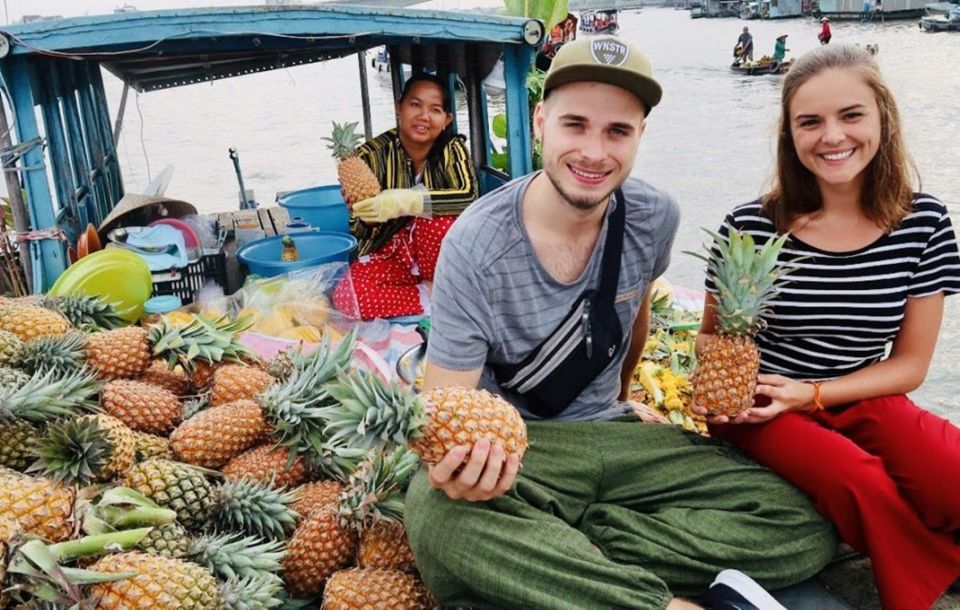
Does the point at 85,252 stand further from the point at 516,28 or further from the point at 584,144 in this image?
the point at 584,144

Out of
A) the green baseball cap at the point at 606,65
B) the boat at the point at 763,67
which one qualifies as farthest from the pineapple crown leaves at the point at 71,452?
the boat at the point at 763,67

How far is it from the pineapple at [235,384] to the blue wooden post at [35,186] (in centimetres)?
256

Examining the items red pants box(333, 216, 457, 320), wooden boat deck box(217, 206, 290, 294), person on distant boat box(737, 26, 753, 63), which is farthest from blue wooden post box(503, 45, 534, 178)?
person on distant boat box(737, 26, 753, 63)

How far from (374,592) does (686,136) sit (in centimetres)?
2004

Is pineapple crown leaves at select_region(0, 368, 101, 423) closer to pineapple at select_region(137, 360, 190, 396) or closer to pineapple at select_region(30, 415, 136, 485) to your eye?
pineapple at select_region(30, 415, 136, 485)

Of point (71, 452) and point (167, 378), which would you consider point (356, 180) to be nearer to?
point (167, 378)

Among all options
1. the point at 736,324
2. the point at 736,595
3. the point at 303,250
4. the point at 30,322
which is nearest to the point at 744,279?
the point at 736,324

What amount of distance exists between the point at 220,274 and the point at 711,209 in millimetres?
9072

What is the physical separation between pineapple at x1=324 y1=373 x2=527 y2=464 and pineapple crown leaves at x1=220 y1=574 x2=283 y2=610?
0.51m

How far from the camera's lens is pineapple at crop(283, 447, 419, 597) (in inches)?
98.1

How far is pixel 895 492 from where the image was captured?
265cm

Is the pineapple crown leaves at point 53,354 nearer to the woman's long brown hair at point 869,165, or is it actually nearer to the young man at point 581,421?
the young man at point 581,421

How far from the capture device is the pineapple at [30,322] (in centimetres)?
318

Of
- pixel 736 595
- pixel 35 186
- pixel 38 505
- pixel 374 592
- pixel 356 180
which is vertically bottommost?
pixel 736 595
